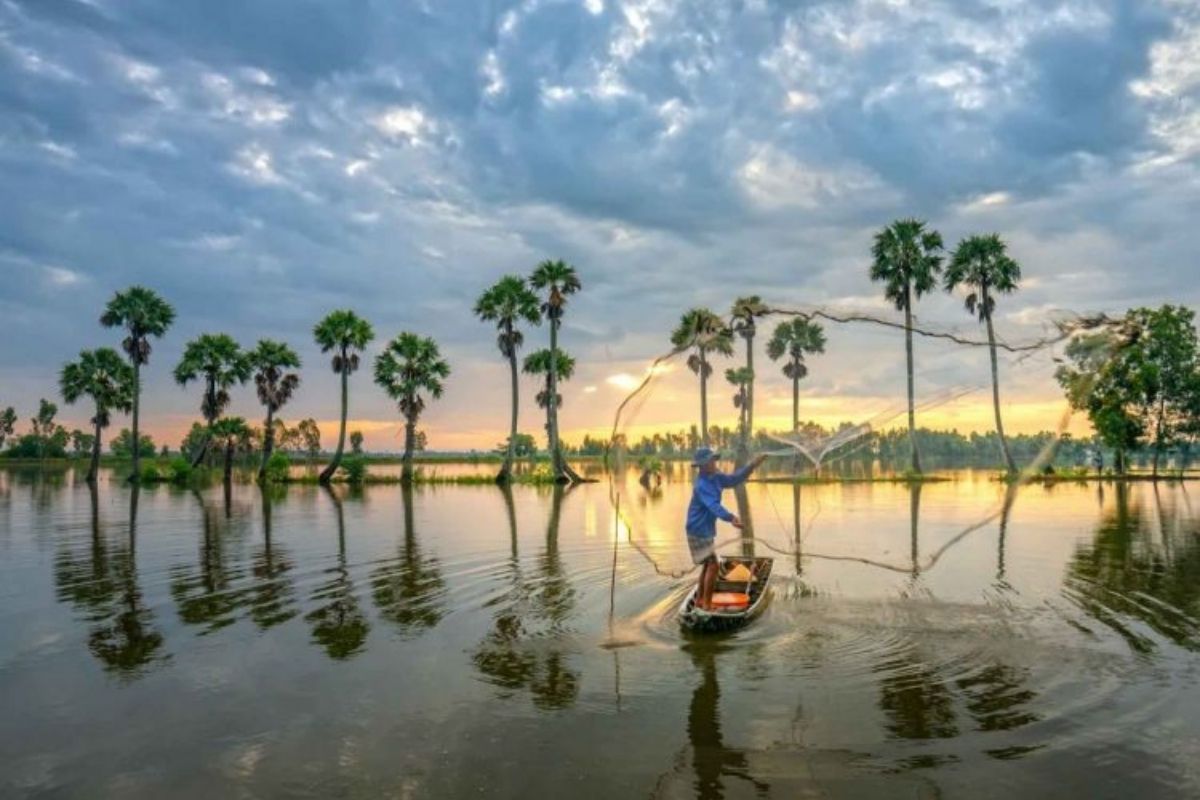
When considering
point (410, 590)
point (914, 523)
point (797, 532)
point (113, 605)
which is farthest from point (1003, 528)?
point (113, 605)

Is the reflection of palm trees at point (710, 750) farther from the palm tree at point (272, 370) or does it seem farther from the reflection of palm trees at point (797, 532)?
the palm tree at point (272, 370)

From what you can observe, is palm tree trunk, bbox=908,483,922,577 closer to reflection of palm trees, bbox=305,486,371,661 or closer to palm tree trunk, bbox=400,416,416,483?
reflection of palm trees, bbox=305,486,371,661

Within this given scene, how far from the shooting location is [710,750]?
7.05 metres

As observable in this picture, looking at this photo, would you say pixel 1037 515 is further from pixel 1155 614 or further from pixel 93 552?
pixel 93 552

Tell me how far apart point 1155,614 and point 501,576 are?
11.3 metres

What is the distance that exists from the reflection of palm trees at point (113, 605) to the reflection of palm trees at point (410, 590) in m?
3.36

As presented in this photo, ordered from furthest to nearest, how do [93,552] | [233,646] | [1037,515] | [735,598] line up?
[1037,515] < [93,552] < [735,598] < [233,646]

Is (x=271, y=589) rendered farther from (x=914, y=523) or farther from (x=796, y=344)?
(x=796, y=344)

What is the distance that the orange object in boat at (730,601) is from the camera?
38.0ft

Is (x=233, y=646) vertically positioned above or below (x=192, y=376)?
below

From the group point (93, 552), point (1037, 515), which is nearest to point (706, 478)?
point (93, 552)

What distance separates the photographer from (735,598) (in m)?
12.0

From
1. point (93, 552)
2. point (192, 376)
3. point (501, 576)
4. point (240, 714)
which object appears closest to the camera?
point (240, 714)

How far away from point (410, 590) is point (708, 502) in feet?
21.4
